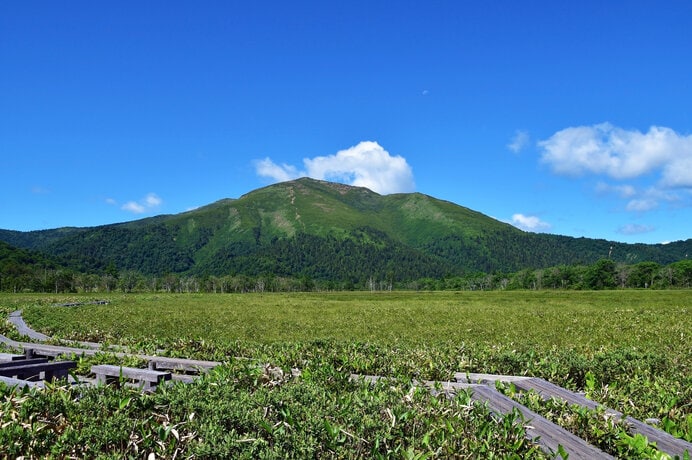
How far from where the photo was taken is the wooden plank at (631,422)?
3885 millimetres

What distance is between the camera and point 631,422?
4.62 m

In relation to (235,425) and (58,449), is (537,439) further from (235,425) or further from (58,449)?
(58,449)

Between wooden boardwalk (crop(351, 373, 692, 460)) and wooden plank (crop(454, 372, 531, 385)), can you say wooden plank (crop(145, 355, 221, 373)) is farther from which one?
wooden boardwalk (crop(351, 373, 692, 460))

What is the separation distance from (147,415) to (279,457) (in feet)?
6.91

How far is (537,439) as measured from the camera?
4332mm

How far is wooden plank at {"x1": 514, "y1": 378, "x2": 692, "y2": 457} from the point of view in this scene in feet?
12.7

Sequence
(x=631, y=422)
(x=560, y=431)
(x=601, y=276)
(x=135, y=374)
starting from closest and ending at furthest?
(x=560, y=431), (x=631, y=422), (x=135, y=374), (x=601, y=276)

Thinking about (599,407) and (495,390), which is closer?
(599,407)

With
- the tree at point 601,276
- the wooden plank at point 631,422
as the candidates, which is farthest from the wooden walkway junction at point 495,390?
the tree at point 601,276

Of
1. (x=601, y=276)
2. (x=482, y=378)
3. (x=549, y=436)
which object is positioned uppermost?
(x=549, y=436)

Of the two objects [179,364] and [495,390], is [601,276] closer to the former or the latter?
[179,364]

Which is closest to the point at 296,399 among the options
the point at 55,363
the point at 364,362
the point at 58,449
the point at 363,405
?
the point at 363,405

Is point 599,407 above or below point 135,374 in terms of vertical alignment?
above

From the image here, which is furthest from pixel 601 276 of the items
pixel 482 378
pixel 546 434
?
pixel 546 434
